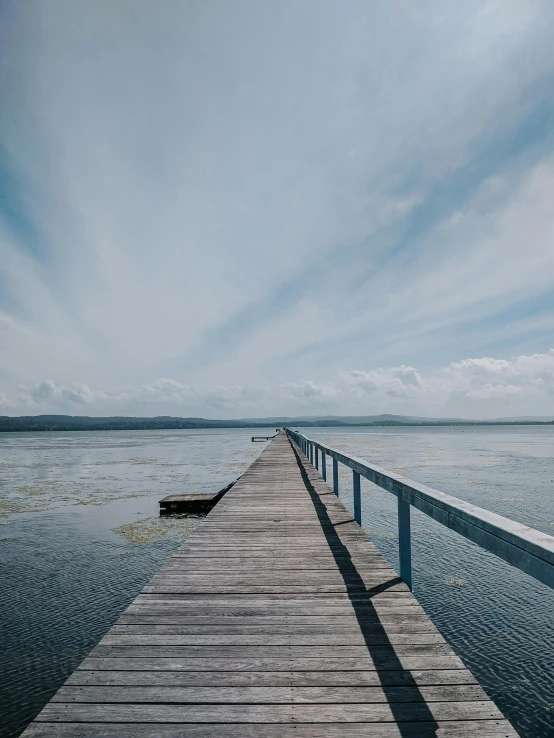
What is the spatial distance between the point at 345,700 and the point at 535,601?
231 inches

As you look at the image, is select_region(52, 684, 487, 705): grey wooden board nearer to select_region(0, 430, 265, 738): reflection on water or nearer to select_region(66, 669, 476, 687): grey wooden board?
select_region(66, 669, 476, 687): grey wooden board

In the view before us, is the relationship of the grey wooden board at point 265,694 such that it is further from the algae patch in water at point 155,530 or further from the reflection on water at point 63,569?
the algae patch in water at point 155,530

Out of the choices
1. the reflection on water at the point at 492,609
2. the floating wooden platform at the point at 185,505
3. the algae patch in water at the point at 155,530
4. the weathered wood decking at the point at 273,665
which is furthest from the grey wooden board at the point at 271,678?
the floating wooden platform at the point at 185,505

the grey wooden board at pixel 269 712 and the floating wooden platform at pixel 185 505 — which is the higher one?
the grey wooden board at pixel 269 712

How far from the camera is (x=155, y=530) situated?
11.3 meters

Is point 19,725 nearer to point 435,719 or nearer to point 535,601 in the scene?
point 435,719

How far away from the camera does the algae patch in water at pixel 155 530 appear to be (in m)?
10.5

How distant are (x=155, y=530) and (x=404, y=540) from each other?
8.91 m

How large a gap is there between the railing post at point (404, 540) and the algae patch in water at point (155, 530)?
743 centimetres

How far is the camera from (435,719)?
2186 mm

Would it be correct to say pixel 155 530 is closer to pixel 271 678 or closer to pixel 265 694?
pixel 271 678

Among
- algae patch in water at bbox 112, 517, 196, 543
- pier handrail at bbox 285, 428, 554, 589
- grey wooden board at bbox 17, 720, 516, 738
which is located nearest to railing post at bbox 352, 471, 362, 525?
pier handrail at bbox 285, 428, 554, 589

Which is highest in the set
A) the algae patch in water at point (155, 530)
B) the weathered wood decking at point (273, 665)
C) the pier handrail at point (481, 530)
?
the pier handrail at point (481, 530)

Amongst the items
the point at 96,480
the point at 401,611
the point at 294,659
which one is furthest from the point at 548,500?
the point at 96,480
